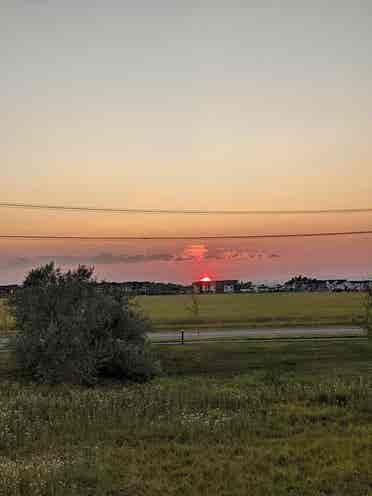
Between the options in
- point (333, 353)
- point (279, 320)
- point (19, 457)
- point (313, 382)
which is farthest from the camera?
point (279, 320)

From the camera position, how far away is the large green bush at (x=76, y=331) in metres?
19.5

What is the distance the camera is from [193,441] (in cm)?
972

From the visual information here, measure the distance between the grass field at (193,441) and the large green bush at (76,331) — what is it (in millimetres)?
2815

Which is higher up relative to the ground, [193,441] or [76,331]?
[76,331]

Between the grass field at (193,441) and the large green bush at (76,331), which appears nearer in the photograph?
the grass field at (193,441)

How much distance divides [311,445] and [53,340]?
41.2 feet

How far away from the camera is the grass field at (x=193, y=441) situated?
7.28 metres

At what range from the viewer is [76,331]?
65.7 feet

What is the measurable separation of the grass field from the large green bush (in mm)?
2815

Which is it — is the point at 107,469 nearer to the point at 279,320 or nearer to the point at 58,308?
the point at 58,308

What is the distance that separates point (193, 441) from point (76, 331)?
11.2m

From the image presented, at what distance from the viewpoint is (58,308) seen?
2098cm

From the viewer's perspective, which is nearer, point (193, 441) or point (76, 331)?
point (193, 441)

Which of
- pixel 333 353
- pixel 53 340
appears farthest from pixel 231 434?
pixel 333 353
